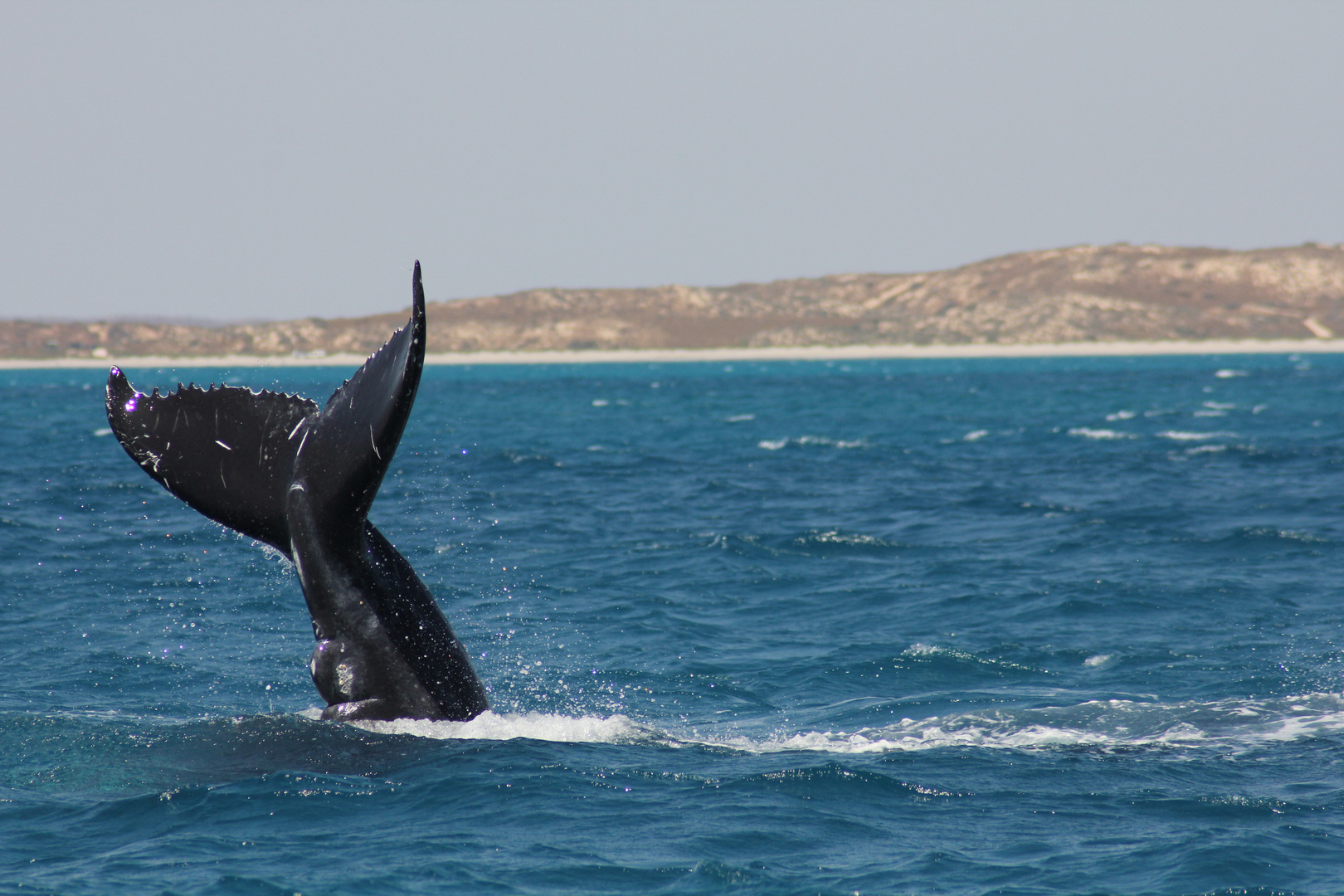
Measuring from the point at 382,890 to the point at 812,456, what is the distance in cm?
2665

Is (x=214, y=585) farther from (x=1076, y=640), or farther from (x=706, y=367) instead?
(x=706, y=367)

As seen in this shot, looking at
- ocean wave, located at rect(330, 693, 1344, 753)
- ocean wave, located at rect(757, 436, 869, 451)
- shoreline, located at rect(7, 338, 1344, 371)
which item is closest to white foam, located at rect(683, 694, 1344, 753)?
ocean wave, located at rect(330, 693, 1344, 753)

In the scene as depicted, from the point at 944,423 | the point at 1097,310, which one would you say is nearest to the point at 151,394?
the point at 944,423

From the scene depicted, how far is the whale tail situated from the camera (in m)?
7.22

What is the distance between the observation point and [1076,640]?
510 inches

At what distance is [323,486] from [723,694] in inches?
194

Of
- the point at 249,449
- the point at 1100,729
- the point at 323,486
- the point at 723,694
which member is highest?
the point at 249,449

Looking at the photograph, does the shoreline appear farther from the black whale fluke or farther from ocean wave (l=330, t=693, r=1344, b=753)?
the black whale fluke

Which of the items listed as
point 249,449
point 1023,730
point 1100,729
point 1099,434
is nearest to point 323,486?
point 249,449

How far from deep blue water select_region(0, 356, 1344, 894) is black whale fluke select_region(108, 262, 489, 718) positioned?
0.60 meters

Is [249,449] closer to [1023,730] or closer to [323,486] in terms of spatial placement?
[323,486]

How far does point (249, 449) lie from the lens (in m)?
7.50

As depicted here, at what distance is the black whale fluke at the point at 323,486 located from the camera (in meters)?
7.13

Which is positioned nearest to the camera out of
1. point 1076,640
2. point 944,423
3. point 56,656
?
point 56,656
